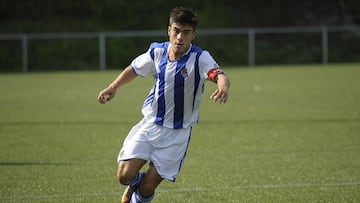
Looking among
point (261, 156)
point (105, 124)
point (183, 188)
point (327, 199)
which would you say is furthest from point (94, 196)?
point (105, 124)

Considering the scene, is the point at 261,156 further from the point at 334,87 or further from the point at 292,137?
the point at 334,87

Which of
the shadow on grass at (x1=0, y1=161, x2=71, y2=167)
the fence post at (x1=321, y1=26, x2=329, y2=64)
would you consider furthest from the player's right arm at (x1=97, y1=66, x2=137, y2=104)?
the fence post at (x1=321, y1=26, x2=329, y2=64)

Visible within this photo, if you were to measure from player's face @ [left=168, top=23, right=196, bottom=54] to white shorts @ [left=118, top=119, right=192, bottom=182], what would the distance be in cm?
70

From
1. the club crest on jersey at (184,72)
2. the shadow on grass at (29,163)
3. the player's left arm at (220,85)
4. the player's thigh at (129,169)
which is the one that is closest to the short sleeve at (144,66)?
the club crest on jersey at (184,72)

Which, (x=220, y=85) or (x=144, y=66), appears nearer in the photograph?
(x=220, y=85)

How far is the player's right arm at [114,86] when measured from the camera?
612 centimetres

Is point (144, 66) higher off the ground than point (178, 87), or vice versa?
point (144, 66)

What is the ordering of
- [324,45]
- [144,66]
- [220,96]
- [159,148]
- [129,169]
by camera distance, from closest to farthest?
[220,96]
[129,169]
[159,148]
[144,66]
[324,45]

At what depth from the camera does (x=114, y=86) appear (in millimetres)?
6195

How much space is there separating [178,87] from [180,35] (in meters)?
0.45

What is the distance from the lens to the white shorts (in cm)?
609

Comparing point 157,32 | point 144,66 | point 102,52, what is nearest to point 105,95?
point 144,66

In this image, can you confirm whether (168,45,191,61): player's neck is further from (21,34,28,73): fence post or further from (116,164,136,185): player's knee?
(21,34,28,73): fence post

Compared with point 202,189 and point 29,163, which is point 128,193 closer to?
point 202,189
